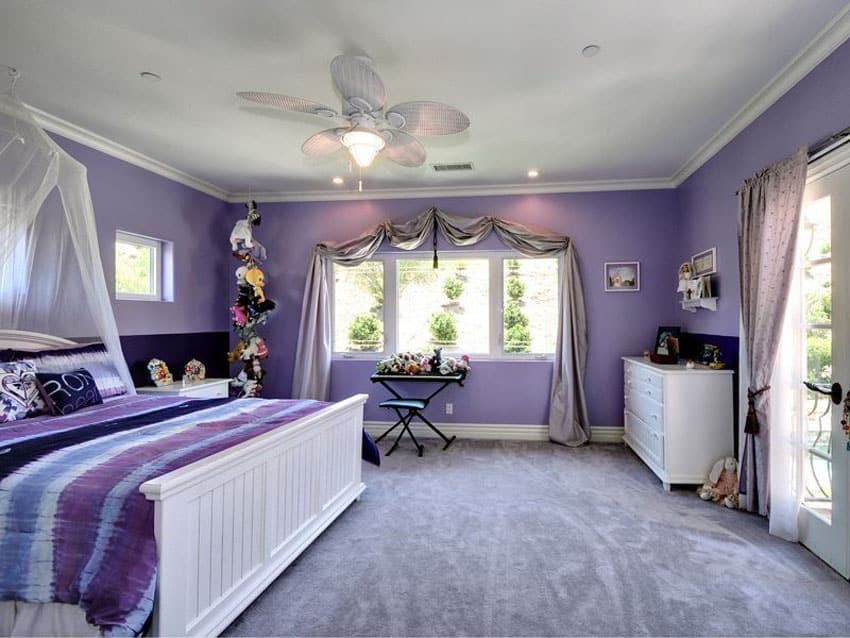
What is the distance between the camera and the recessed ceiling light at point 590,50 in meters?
2.41

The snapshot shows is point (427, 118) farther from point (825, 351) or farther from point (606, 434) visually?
point (606, 434)

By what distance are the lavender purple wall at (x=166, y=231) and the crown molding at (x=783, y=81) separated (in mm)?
4592

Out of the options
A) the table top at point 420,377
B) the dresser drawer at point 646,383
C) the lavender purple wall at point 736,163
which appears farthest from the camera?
the table top at point 420,377

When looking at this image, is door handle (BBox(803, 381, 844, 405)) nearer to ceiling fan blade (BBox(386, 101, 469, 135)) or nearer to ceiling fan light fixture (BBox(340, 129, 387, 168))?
ceiling fan blade (BBox(386, 101, 469, 135))

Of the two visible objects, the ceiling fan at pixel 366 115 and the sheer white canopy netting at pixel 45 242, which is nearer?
the ceiling fan at pixel 366 115

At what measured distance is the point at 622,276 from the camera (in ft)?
15.7

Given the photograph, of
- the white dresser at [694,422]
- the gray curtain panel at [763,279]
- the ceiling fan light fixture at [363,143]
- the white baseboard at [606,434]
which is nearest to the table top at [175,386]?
the ceiling fan light fixture at [363,143]

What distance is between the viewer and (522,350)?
4.96 metres

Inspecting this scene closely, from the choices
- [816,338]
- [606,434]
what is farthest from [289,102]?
[606,434]

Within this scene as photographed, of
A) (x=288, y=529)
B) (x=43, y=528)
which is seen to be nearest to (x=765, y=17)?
(x=288, y=529)

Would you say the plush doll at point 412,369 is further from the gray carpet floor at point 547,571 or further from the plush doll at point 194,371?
the plush doll at point 194,371

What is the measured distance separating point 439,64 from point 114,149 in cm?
280

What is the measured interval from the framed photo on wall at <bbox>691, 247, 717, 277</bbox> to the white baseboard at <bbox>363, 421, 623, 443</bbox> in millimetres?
1665

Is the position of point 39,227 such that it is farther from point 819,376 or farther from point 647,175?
point 647,175
